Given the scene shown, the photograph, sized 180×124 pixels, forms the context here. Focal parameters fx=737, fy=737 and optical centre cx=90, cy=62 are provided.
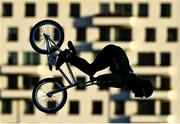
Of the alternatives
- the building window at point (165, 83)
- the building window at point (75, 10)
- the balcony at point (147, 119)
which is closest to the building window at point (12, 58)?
the building window at point (75, 10)

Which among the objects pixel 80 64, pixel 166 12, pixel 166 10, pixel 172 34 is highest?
pixel 166 10

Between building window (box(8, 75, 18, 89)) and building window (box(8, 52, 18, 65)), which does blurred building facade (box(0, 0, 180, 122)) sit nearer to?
building window (box(8, 75, 18, 89))

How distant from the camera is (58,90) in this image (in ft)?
49.4

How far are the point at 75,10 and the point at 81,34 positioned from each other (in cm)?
333

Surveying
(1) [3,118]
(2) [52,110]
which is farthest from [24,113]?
(2) [52,110]

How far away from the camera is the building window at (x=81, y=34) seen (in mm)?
97400

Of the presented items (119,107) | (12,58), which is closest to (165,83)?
(119,107)

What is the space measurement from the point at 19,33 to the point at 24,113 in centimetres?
1068

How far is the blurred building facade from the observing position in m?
95.9

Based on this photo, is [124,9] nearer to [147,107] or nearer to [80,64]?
[147,107]

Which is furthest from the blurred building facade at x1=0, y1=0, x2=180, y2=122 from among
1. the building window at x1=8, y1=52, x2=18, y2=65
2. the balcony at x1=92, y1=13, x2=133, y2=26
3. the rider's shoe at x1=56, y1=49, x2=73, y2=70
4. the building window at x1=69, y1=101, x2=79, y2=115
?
the rider's shoe at x1=56, y1=49, x2=73, y2=70

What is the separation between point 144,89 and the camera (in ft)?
48.5

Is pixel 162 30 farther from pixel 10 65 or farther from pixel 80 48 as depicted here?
pixel 10 65

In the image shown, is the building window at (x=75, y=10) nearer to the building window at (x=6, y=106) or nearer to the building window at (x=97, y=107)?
the building window at (x=97, y=107)
